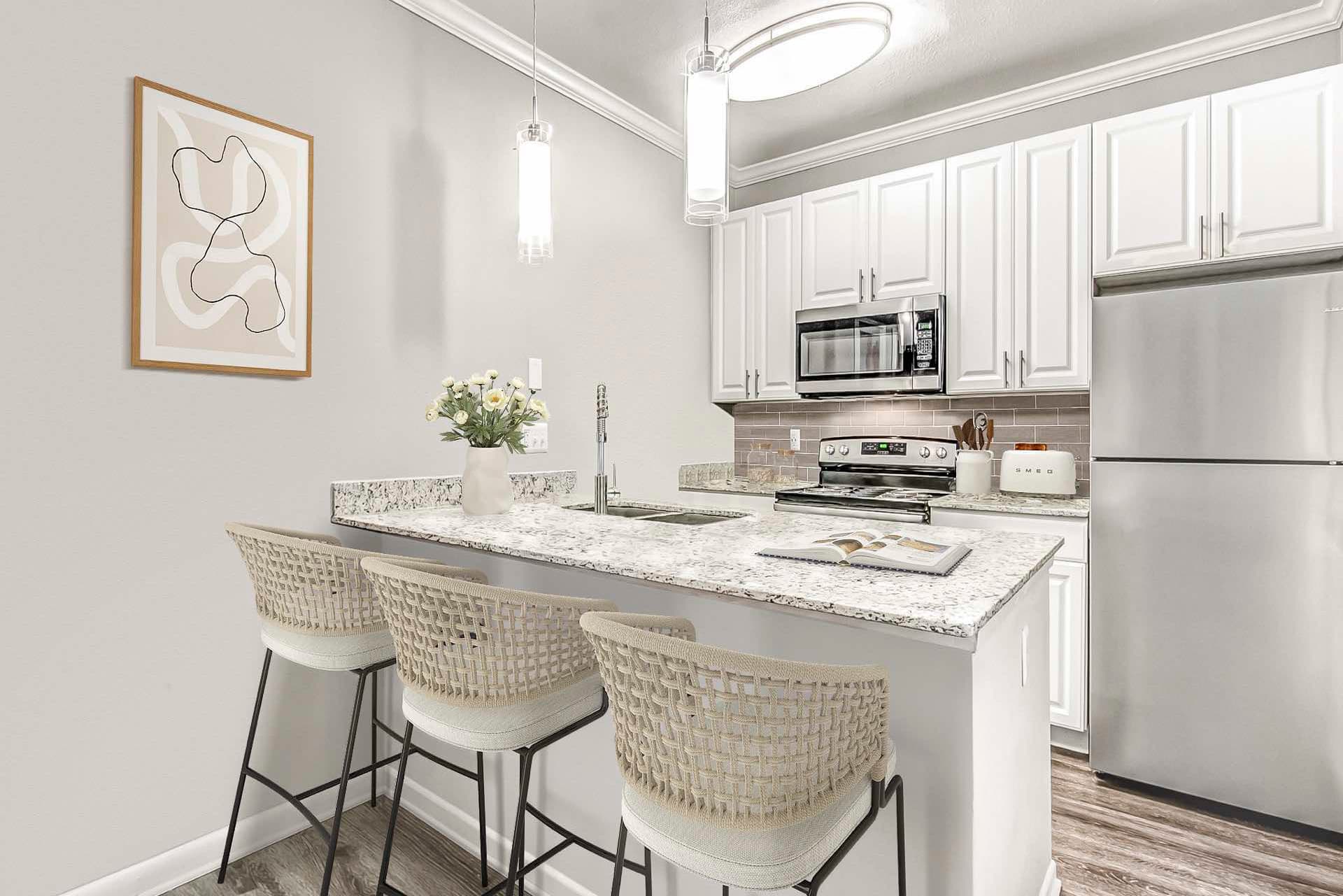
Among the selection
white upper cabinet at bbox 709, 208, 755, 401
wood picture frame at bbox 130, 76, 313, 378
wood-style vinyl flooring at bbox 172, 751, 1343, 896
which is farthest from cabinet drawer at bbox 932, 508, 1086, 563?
wood picture frame at bbox 130, 76, 313, 378

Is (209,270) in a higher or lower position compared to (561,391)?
higher

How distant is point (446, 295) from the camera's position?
93.5 inches

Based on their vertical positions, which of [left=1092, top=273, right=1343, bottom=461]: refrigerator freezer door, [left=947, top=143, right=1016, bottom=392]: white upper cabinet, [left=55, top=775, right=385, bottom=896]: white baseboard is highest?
[left=947, top=143, right=1016, bottom=392]: white upper cabinet

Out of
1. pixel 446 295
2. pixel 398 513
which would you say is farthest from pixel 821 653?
pixel 446 295

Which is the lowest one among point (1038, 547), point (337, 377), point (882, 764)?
point (882, 764)

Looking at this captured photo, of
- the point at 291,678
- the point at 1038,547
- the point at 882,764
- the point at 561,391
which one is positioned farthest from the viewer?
the point at 561,391

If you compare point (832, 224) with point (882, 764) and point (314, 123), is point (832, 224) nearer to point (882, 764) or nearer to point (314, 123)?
point (314, 123)

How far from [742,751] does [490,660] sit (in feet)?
1.72

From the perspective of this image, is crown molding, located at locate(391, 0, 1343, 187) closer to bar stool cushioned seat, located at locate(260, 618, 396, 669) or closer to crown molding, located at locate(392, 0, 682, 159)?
crown molding, located at locate(392, 0, 682, 159)

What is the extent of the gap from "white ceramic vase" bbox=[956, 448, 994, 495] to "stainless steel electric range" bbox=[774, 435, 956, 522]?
11cm

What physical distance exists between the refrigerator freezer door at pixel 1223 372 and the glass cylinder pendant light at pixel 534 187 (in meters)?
1.92

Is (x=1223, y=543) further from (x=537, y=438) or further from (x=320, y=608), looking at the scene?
(x=320, y=608)

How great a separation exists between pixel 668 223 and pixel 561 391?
4.00ft

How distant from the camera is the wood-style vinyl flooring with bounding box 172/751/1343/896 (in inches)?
68.2
